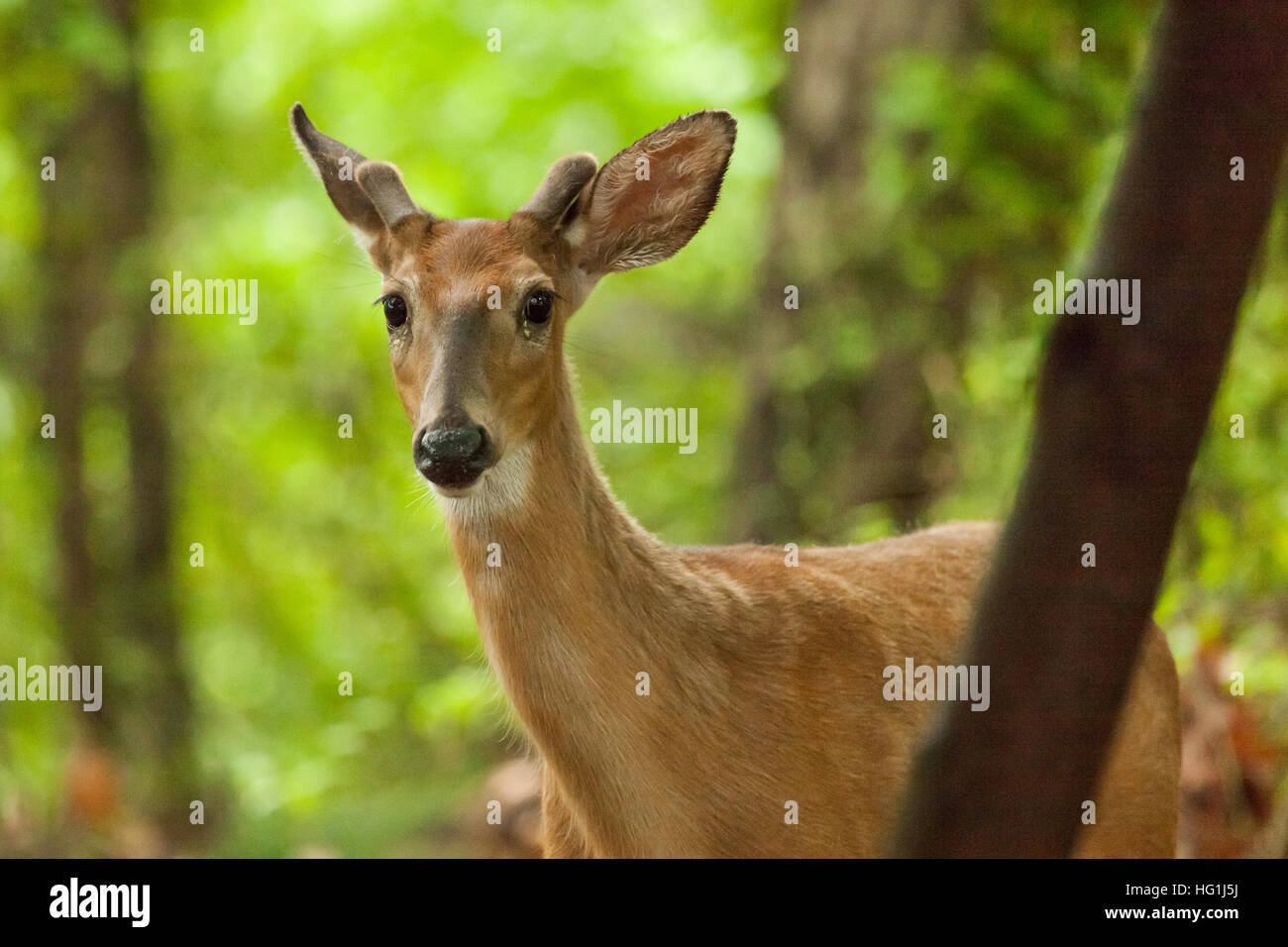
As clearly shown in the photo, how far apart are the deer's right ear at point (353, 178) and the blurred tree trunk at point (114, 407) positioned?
647 centimetres

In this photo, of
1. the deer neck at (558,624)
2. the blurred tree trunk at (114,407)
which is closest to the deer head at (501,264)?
the deer neck at (558,624)

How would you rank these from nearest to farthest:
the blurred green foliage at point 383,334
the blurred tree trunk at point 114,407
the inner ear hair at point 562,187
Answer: the inner ear hair at point 562,187 < the blurred green foliage at point 383,334 < the blurred tree trunk at point 114,407

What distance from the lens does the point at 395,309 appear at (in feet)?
16.2

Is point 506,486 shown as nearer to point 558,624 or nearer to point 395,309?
point 558,624

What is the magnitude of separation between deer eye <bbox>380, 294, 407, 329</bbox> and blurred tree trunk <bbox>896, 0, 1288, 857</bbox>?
2967 millimetres

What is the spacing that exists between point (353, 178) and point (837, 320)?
188 inches

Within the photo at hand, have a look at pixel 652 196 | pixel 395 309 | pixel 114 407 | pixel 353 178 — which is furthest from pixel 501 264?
pixel 114 407

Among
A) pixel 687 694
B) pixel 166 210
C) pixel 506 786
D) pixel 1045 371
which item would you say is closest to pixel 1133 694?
pixel 687 694

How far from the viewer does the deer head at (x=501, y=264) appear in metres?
4.51

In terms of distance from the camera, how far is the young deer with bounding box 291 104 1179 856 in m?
4.75

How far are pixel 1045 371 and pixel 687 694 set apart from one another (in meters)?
2.78

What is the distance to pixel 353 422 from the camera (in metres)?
12.4

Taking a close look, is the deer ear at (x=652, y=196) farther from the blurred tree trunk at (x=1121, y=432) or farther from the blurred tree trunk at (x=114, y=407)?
the blurred tree trunk at (x=114, y=407)
